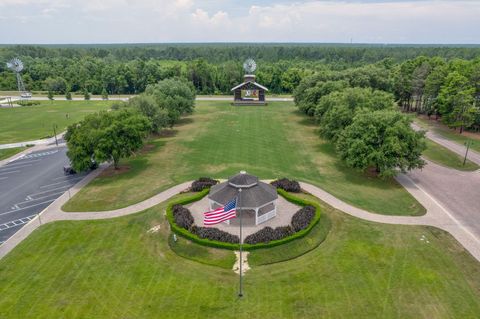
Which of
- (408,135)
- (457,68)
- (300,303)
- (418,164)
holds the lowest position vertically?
(300,303)

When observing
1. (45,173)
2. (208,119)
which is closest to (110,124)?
(45,173)

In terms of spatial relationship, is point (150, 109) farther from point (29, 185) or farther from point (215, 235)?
point (215, 235)

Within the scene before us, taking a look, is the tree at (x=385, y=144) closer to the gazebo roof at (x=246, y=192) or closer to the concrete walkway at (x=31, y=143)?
the gazebo roof at (x=246, y=192)

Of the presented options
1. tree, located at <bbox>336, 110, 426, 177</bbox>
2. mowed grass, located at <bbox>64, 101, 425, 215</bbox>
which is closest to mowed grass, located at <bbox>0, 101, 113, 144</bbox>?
mowed grass, located at <bbox>64, 101, 425, 215</bbox>

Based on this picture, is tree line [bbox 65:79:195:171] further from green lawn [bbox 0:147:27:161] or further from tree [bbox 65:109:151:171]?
green lawn [bbox 0:147:27:161]

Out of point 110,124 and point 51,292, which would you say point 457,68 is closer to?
point 110,124

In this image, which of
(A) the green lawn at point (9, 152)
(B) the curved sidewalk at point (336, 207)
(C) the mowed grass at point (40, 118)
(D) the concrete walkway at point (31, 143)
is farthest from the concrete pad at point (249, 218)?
(C) the mowed grass at point (40, 118)

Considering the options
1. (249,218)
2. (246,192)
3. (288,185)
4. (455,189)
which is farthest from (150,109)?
(455,189)
